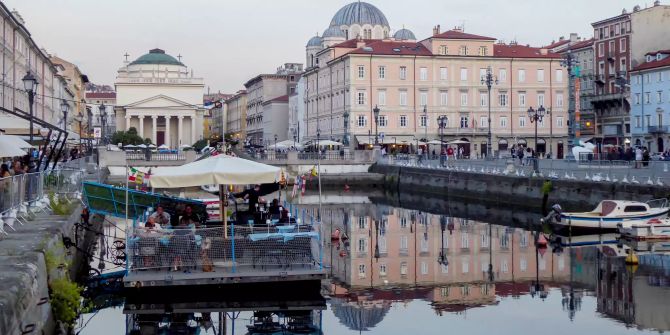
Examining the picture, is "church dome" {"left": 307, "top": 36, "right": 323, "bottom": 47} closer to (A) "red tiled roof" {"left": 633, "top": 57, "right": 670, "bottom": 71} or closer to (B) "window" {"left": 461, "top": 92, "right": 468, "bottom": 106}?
(B) "window" {"left": 461, "top": 92, "right": 468, "bottom": 106}

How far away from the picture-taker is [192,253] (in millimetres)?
20453

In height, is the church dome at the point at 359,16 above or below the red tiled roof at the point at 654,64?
above

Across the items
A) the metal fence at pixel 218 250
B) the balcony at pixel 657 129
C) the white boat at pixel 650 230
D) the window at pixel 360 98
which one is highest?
the window at pixel 360 98

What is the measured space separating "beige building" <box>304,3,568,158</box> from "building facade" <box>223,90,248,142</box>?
70665 mm

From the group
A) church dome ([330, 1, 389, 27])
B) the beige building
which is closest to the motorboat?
the beige building

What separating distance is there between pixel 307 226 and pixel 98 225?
19006 millimetres

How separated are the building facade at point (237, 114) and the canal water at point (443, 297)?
134420 millimetres

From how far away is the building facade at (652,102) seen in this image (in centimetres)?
8506

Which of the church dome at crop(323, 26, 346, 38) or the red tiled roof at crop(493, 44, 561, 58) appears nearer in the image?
the red tiled roof at crop(493, 44, 561, 58)

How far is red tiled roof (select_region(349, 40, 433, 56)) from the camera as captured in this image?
95625 millimetres

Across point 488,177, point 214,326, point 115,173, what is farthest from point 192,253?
point 115,173

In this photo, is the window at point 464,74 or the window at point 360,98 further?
the window at point 464,74

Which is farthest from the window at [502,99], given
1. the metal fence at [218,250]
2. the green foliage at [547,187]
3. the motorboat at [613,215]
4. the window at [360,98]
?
the metal fence at [218,250]

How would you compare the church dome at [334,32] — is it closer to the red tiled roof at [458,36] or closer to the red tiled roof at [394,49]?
the red tiled roof at [394,49]
